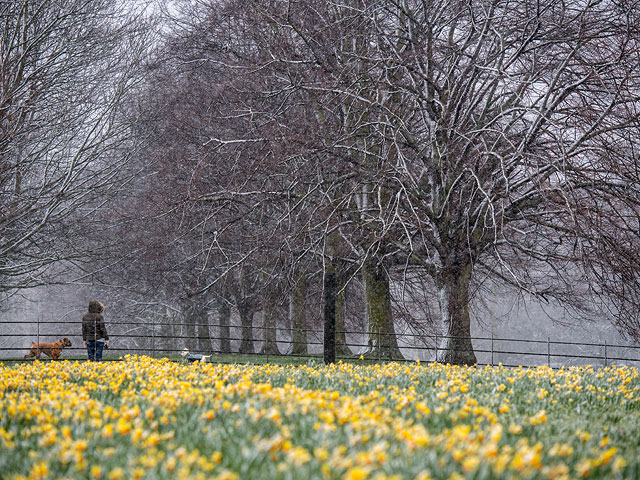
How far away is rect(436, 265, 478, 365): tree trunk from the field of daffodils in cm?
768

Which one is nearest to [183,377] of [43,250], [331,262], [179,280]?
[331,262]

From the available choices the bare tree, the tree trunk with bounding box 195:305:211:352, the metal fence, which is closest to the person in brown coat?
the metal fence

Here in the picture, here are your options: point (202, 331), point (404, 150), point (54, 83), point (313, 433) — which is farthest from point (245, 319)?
point (313, 433)

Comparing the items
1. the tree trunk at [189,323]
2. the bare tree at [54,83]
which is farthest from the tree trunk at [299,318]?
the bare tree at [54,83]

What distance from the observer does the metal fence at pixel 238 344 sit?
1806cm

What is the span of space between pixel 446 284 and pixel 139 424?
11777 mm

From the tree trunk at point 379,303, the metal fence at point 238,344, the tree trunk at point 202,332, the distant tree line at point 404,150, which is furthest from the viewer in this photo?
the tree trunk at point 202,332

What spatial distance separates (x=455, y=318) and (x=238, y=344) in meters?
27.3

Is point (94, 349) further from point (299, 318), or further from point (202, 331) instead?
point (202, 331)

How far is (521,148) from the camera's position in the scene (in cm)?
1345

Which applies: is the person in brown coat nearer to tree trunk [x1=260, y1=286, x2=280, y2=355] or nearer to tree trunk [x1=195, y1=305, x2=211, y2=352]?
tree trunk [x1=260, y1=286, x2=280, y2=355]

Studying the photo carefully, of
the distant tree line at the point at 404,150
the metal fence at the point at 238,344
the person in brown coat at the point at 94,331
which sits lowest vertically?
the metal fence at the point at 238,344

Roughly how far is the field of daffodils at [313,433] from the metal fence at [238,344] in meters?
7.45

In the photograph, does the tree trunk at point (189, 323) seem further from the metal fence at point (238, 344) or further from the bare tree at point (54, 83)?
the bare tree at point (54, 83)
